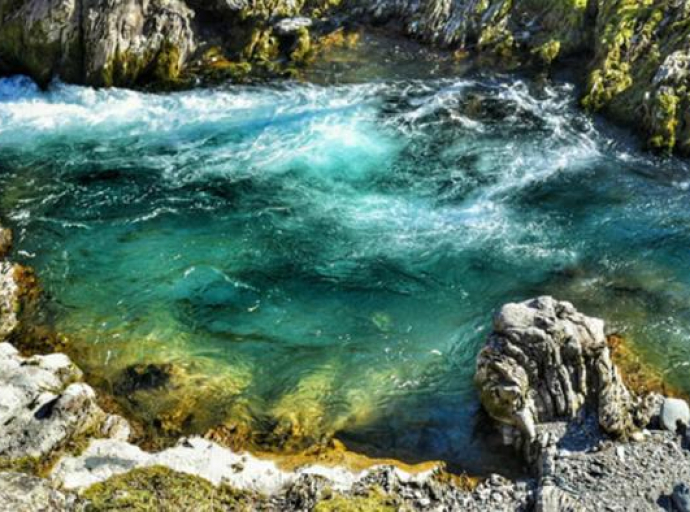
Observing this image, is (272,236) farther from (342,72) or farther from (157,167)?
(342,72)

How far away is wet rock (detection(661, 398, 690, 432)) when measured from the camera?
46.2 ft

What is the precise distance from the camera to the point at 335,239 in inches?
834

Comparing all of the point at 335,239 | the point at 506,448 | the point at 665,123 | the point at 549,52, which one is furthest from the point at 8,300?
the point at 549,52

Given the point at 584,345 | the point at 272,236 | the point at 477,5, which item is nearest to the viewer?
the point at 584,345

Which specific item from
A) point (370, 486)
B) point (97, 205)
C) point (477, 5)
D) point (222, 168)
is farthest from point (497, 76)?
point (370, 486)

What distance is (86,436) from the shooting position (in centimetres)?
1417

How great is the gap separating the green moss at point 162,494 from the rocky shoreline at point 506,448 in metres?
0.03

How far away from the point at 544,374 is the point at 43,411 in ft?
34.0

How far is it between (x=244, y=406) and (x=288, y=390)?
108cm

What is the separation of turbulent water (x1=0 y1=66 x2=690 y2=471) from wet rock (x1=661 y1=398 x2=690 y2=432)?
1690 millimetres

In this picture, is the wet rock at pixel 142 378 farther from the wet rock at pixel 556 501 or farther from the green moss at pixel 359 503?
the wet rock at pixel 556 501

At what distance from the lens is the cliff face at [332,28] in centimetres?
2620

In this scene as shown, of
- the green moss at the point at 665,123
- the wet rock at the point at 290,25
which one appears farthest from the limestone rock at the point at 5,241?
the green moss at the point at 665,123

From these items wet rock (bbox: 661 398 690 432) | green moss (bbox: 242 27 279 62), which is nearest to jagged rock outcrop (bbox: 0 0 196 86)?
green moss (bbox: 242 27 279 62)
